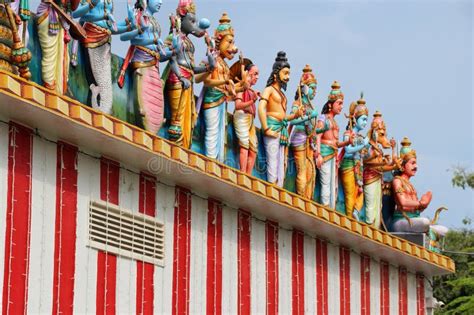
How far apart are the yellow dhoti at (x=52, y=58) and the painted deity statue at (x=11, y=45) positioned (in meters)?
0.59

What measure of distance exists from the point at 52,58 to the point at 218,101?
3.86 metres

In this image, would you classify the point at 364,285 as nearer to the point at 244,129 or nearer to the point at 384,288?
the point at 384,288

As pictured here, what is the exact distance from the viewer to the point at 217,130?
63.9 ft

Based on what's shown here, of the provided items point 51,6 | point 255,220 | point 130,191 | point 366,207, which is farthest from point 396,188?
point 51,6

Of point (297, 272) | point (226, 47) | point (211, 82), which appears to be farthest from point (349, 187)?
point (211, 82)

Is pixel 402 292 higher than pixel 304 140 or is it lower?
lower

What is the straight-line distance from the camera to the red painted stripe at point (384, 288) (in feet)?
79.0

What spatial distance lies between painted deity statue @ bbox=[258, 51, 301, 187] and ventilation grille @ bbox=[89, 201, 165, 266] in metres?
3.24

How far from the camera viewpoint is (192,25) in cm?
1908

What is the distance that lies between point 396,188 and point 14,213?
10946 millimetres

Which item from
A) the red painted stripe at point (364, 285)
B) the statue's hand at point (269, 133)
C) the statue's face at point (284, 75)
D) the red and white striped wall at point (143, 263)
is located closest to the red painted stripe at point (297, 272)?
the red and white striped wall at point (143, 263)

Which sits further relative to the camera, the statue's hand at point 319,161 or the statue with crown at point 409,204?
the statue with crown at point 409,204

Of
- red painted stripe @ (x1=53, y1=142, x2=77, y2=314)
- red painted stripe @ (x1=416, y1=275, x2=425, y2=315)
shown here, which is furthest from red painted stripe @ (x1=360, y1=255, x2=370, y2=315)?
red painted stripe @ (x1=53, y1=142, x2=77, y2=314)

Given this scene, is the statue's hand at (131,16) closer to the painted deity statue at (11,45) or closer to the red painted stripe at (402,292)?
the painted deity statue at (11,45)
